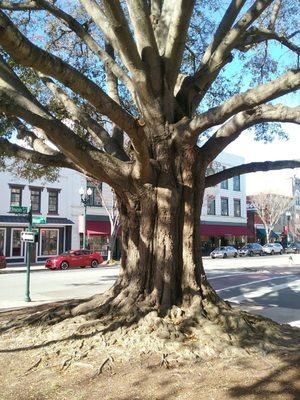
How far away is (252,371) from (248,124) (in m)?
3.91

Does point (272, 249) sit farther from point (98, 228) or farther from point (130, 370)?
point (130, 370)

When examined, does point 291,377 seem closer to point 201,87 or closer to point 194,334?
point 194,334

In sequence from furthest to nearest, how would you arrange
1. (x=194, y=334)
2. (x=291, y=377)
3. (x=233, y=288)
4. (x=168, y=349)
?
1. (x=233, y=288)
2. (x=194, y=334)
3. (x=168, y=349)
4. (x=291, y=377)

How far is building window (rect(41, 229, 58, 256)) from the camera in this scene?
3794 centimetres

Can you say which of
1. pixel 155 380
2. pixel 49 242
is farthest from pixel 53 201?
pixel 155 380

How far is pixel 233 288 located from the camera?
1812 cm

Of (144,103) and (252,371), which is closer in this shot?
(252,371)

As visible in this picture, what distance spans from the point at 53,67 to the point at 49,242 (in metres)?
33.7

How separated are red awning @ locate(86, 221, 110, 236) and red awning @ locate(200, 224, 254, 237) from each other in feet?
40.5

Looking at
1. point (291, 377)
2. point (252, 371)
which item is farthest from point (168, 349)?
point (291, 377)

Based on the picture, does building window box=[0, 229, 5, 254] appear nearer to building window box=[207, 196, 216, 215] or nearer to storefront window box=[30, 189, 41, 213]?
storefront window box=[30, 189, 41, 213]

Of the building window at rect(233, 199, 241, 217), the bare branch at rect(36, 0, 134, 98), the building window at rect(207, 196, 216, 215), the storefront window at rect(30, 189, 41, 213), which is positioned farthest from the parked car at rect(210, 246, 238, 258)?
the bare branch at rect(36, 0, 134, 98)

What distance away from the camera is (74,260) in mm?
32688

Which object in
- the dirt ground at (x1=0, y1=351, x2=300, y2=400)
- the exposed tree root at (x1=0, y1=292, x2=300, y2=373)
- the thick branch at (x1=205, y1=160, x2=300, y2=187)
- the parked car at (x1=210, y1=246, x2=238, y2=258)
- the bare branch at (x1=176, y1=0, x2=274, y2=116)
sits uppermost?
the bare branch at (x1=176, y1=0, x2=274, y2=116)
